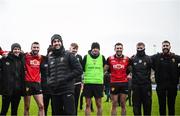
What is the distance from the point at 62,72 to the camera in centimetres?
898

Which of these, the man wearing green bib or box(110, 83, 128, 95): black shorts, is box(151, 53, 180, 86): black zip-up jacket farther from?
the man wearing green bib

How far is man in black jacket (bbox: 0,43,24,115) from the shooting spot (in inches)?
408

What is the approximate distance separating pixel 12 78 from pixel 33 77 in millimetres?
886

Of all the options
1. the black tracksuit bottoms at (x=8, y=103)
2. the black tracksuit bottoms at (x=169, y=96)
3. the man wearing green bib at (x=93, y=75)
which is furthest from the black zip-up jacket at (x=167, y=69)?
the black tracksuit bottoms at (x=8, y=103)

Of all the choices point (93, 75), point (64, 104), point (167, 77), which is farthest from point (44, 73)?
point (167, 77)

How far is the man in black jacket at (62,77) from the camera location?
894 cm

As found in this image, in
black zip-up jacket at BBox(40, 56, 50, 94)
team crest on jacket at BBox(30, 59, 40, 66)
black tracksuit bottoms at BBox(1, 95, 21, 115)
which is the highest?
team crest on jacket at BBox(30, 59, 40, 66)

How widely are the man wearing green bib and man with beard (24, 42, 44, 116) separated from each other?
1504mm

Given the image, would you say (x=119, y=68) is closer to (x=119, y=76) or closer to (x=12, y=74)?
(x=119, y=76)

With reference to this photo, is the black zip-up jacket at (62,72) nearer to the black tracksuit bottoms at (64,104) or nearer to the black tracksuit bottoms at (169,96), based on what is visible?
the black tracksuit bottoms at (64,104)

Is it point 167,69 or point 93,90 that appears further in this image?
point 93,90

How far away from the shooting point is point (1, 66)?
10.5 metres

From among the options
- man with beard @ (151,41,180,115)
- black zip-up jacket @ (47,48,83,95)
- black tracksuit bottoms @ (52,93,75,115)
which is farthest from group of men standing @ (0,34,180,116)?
black tracksuit bottoms @ (52,93,75,115)

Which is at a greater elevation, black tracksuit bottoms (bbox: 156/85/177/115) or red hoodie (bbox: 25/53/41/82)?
red hoodie (bbox: 25/53/41/82)
